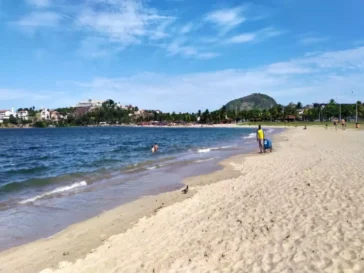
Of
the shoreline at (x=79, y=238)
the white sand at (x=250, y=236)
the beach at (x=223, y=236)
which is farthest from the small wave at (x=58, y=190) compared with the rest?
the white sand at (x=250, y=236)

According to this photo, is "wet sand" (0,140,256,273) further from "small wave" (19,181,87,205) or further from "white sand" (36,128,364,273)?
"small wave" (19,181,87,205)

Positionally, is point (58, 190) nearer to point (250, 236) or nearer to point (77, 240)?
point (77, 240)

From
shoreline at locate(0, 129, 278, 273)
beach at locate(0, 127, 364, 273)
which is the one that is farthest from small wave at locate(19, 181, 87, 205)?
beach at locate(0, 127, 364, 273)

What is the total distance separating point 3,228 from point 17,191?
6979 mm

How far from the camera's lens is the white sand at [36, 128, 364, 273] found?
5.75 m

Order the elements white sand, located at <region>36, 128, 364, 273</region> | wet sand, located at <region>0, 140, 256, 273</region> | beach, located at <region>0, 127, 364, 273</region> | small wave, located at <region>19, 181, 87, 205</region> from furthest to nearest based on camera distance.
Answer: small wave, located at <region>19, 181, 87, 205</region> < wet sand, located at <region>0, 140, 256, 273</region> < beach, located at <region>0, 127, 364, 273</region> < white sand, located at <region>36, 128, 364, 273</region>

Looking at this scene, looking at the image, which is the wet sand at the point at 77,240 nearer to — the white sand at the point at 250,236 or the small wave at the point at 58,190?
the white sand at the point at 250,236

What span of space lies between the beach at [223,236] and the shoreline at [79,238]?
3 centimetres

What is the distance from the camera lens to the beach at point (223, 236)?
5.86 meters

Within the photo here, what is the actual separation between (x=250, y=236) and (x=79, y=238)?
14.2ft

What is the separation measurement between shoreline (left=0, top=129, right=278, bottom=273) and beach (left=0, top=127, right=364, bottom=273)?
1.0 inches

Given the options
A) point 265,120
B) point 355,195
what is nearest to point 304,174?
point 355,195

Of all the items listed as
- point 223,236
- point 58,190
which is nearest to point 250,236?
point 223,236

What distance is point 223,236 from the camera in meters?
7.27
